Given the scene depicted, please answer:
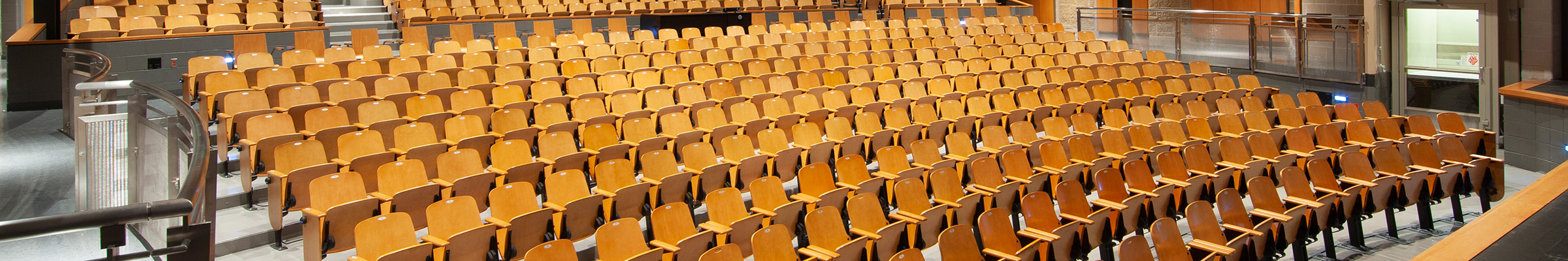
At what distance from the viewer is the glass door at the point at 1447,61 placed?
4.90 m

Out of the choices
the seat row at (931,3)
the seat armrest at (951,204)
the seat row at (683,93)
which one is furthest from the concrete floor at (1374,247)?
the seat row at (931,3)

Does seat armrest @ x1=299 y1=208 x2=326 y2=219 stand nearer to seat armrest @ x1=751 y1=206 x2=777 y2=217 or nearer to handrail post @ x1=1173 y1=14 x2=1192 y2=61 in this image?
seat armrest @ x1=751 y1=206 x2=777 y2=217

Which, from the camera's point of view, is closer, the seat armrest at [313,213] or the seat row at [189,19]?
the seat armrest at [313,213]

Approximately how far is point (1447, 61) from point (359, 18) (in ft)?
18.1

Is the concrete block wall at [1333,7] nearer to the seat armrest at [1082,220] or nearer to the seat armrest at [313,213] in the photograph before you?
the seat armrest at [1082,220]

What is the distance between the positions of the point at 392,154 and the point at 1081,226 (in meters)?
1.80

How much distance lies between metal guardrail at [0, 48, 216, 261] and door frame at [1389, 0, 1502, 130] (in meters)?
5.16

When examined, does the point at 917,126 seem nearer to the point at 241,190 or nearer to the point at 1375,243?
the point at 1375,243

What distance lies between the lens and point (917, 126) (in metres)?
3.65

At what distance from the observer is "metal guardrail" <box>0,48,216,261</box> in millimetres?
850

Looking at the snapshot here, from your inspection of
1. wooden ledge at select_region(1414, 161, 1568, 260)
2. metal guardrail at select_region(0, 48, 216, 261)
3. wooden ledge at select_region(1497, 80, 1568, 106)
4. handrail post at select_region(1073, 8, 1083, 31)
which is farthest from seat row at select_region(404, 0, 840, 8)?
wooden ledge at select_region(1414, 161, 1568, 260)

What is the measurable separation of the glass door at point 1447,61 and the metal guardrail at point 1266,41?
237 millimetres

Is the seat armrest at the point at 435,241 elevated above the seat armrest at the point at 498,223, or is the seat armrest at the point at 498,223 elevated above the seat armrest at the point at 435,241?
the seat armrest at the point at 498,223

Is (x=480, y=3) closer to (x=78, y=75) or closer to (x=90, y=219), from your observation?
(x=78, y=75)
